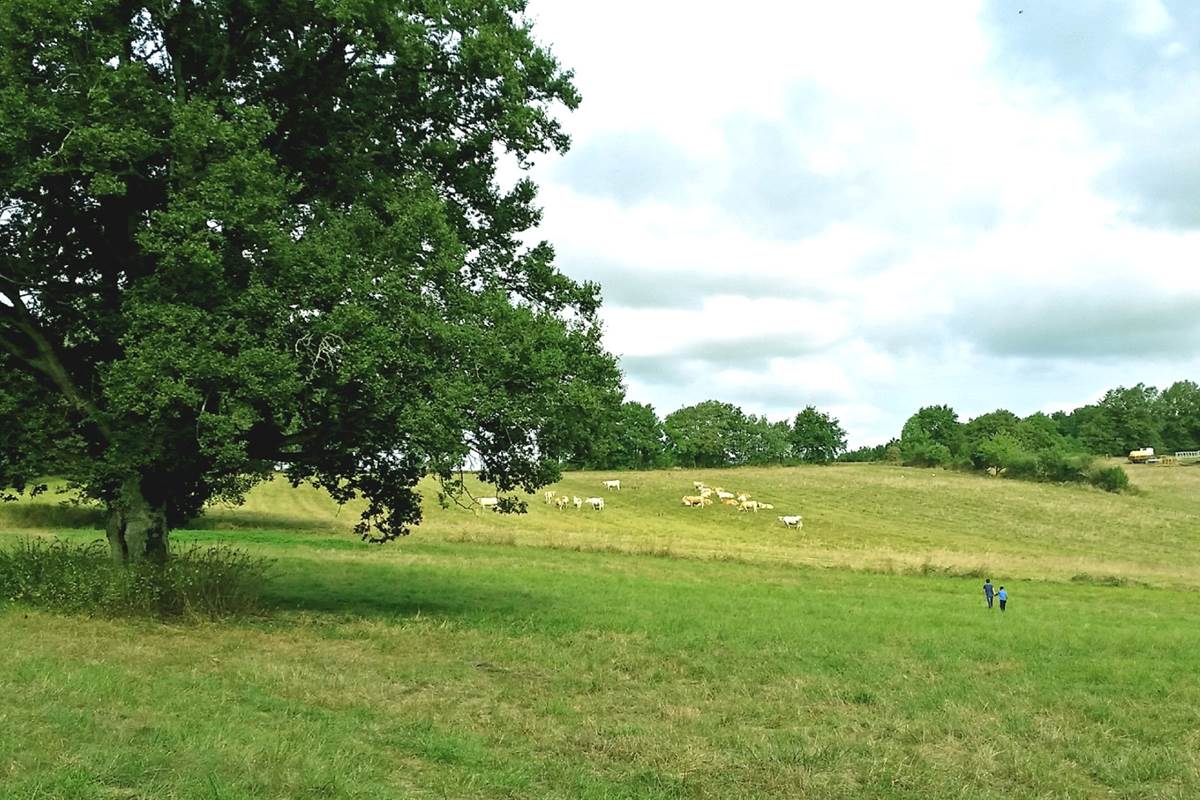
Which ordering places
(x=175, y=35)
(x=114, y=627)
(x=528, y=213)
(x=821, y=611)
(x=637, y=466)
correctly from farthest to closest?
(x=637, y=466) → (x=821, y=611) → (x=528, y=213) → (x=175, y=35) → (x=114, y=627)

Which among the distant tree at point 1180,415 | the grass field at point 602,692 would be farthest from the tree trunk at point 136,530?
the distant tree at point 1180,415

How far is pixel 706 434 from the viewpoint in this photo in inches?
6678

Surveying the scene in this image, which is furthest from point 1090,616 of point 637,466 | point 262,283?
point 637,466

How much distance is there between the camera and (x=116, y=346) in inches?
772

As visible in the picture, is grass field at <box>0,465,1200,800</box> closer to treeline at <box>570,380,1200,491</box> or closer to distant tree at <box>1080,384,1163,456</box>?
treeline at <box>570,380,1200,491</box>

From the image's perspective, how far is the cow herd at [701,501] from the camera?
72713 mm

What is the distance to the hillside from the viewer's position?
4788cm

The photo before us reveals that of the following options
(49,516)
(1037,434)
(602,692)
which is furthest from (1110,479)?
(602,692)

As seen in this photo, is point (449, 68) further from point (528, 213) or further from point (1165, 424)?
point (1165, 424)

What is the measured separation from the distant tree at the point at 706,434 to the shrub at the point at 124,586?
14964 cm

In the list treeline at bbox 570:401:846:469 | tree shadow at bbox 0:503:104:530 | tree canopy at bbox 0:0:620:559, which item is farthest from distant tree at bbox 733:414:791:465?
tree canopy at bbox 0:0:620:559

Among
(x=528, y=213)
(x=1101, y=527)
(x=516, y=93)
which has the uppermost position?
(x=516, y=93)

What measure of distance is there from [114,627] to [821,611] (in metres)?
18.3

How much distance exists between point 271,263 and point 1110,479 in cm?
10416
